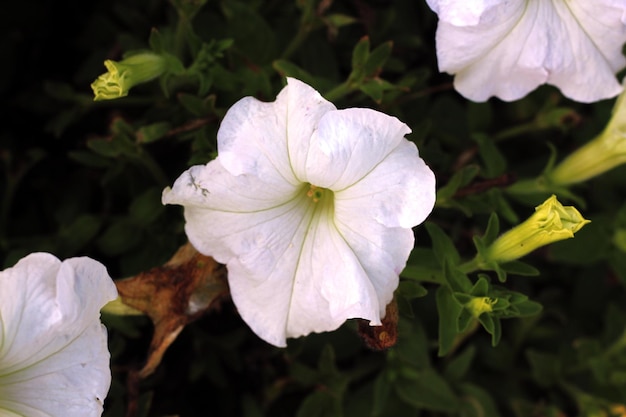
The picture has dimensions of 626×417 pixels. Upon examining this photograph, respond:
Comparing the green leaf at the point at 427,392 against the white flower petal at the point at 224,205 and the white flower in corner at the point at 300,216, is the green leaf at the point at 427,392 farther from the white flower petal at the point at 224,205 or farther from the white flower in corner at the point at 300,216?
the white flower petal at the point at 224,205

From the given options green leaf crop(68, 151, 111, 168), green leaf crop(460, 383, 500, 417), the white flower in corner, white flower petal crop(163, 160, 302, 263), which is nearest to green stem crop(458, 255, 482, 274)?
the white flower in corner

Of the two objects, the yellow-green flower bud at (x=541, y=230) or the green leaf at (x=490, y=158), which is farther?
the green leaf at (x=490, y=158)

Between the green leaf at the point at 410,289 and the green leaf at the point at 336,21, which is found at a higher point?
the green leaf at the point at 336,21

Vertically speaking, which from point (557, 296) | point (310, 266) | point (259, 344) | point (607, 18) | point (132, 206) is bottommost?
point (557, 296)

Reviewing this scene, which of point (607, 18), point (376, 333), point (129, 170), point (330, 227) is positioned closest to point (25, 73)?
point (129, 170)

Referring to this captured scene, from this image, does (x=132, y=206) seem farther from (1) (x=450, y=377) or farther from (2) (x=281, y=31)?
(1) (x=450, y=377)

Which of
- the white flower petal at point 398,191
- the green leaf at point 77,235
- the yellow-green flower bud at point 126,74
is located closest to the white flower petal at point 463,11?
the white flower petal at point 398,191
